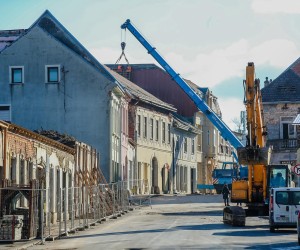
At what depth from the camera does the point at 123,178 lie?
67000 mm

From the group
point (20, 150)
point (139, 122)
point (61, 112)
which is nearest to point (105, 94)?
point (61, 112)

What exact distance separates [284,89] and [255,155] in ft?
109

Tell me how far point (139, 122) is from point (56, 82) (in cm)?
1724

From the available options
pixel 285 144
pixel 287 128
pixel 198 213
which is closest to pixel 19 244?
pixel 198 213

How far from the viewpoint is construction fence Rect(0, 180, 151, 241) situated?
29188 millimetres

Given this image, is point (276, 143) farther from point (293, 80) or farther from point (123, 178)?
point (123, 178)

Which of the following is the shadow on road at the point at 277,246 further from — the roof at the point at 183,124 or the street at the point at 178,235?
the roof at the point at 183,124

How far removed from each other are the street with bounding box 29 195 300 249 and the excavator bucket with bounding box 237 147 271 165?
2778mm

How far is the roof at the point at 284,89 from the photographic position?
72062 millimetres

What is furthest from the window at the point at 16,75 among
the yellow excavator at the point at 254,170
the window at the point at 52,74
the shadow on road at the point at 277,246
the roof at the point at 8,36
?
the shadow on road at the point at 277,246

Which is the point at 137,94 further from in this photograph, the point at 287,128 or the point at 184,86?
the point at 287,128

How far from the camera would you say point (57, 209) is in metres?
39.5

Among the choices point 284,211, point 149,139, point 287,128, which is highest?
point 287,128

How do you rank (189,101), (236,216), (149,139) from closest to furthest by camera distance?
(236,216)
(149,139)
(189,101)
